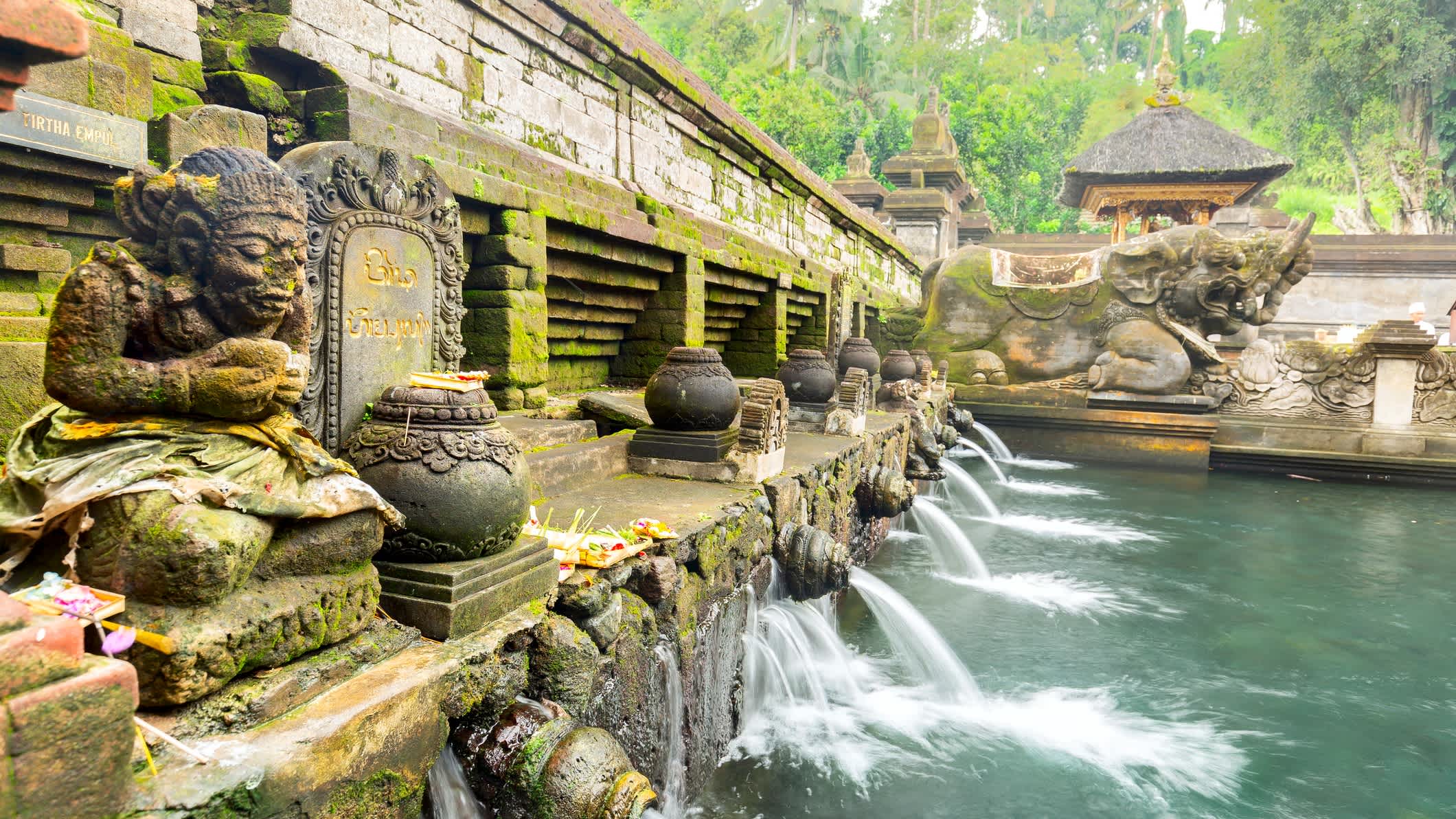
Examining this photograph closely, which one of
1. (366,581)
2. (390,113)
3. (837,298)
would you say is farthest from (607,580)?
(837,298)

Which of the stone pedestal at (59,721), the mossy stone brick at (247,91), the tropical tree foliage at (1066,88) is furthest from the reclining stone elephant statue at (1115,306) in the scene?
the tropical tree foliage at (1066,88)

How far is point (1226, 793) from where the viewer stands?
3.88 m

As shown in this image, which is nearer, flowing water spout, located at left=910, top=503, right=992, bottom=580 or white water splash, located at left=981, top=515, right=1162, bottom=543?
flowing water spout, located at left=910, top=503, right=992, bottom=580

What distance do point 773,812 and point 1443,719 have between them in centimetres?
384

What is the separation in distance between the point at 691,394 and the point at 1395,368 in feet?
35.9

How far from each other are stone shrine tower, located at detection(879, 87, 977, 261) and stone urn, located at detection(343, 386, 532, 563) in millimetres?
19122

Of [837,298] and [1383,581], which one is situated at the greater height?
[837,298]

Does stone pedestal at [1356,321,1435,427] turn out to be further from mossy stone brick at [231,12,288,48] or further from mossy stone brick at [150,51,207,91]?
mossy stone brick at [150,51,207,91]

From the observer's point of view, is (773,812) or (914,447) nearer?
(773,812)

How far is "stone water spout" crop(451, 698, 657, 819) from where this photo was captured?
224 cm

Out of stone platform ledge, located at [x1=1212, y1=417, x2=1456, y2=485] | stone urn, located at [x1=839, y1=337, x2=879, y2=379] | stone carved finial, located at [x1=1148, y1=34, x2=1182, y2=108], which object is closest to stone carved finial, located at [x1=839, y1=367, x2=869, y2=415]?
stone urn, located at [x1=839, y1=337, x2=879, y2=379]

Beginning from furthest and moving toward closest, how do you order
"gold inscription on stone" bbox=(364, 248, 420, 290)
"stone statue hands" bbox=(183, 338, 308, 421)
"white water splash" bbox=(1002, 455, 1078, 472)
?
"white water splash" bbox=(1002, 455, 1078, 472) → "gold inscription on stone" bbox=(364, 248, 420, 290) → "stone statue hands" bbox=(183, 338, 308, 421)

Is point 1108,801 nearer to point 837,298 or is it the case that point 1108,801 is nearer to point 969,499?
point 969,499

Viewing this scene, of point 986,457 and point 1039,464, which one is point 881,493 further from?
point 1039,464
